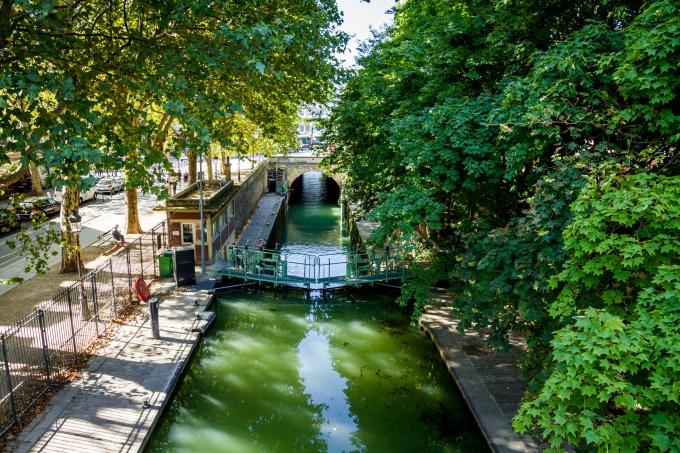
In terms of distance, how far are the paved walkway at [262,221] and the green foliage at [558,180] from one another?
12.5 meters

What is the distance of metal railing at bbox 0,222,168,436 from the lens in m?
9.77

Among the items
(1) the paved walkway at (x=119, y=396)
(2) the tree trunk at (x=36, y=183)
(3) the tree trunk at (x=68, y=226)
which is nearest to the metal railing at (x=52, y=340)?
(1) the paved walkway at (x=119, y=396)

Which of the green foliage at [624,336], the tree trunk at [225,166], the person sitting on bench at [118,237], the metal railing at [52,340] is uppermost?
the tree trunk at [225,166]

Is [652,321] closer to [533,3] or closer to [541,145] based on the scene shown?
[541,145]

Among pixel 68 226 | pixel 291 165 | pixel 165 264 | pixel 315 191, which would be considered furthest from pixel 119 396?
pixel 315 191

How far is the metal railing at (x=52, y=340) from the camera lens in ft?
32.1

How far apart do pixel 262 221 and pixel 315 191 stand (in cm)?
2272

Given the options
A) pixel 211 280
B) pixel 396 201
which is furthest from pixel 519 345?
pixel 211 280

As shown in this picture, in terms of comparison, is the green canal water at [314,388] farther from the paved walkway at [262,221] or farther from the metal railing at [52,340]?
the paved walkway at [262,221]

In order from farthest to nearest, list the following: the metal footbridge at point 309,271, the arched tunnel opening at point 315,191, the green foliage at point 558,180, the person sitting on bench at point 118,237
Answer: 1. the arched tunnel opening at point 315,191
2. the person sitting on bench at point 118,237
3. the metal footbridge at point 309,271
4. the green foliage at point 558,180

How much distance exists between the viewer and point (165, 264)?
59.8 feet

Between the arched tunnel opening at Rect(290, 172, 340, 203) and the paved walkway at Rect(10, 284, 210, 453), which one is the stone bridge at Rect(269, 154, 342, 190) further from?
the paved walkway at Rect(10, 284, 210, 453)

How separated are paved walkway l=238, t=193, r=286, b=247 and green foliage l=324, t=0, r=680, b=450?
491 inches

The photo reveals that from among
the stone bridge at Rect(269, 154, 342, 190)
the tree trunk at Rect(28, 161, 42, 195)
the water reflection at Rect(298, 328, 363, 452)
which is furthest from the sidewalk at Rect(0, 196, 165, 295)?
the stone bridge at Rect(269, 154, 342, 190)
